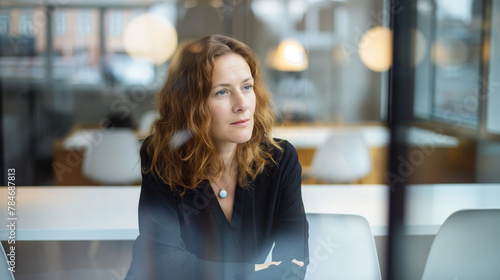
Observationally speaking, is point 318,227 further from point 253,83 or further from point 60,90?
point 60,90

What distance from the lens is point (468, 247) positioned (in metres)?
1.13

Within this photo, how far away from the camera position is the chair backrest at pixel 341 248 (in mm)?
1168

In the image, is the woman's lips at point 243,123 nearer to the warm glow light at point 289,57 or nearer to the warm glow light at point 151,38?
the warm glow light at point 151,38

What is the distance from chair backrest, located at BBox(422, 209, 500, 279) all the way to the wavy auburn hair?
44 centimetres

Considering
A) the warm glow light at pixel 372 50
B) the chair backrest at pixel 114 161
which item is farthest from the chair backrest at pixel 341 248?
the warm glow light at pixel 372 50

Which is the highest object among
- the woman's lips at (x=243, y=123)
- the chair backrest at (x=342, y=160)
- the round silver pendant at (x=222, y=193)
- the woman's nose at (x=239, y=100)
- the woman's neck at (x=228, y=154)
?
the woman's nose at (x=239, y=100)

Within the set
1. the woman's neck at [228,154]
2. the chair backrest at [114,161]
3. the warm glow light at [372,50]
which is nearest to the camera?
the woman's neck at [228,154]

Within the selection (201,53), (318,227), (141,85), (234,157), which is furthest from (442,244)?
(141,85)

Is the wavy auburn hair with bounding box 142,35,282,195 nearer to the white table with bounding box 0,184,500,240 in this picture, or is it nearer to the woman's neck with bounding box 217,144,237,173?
the woman's neck with bounding box 217,144,237,173

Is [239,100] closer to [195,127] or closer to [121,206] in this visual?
[195,127]

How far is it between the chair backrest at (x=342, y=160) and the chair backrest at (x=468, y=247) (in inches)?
68.2

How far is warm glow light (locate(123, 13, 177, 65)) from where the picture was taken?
13.7 ft

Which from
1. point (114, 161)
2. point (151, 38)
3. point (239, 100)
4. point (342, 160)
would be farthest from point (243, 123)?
point (151, 38)

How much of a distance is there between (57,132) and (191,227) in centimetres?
335
